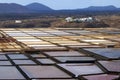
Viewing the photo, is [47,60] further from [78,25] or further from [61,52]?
[78,25]

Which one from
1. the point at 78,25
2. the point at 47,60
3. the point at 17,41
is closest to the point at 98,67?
the point at 47,60

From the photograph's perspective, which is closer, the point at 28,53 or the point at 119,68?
the point at 119,68

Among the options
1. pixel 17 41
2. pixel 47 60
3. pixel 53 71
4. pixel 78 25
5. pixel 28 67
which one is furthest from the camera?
pixel 78 25

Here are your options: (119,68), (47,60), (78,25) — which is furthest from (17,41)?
(78,25)

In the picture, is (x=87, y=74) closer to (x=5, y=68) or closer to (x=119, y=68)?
(x=119, y=68)

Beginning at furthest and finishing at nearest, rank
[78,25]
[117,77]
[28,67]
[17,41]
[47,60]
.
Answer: [78,25], [17,41], [47,60], [28,67], [117,77]

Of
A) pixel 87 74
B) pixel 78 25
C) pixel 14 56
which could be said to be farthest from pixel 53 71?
pixel 78 25

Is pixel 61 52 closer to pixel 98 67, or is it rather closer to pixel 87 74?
pixel 98 67

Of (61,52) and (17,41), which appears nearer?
(61,52)

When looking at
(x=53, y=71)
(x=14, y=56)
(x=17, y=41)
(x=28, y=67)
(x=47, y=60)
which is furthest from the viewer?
(x=17, y=41)
